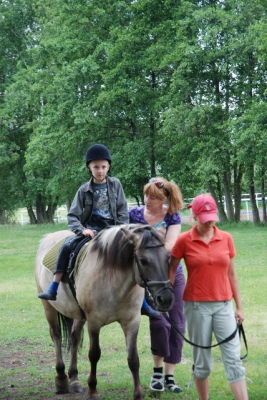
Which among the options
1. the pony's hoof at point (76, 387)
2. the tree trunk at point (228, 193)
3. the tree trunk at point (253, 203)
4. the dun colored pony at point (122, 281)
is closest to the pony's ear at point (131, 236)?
the dun colored pony at point (122, 281)

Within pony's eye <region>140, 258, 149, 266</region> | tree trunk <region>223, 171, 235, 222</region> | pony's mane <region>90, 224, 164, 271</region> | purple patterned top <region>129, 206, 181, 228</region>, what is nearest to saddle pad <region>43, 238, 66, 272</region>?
pony's mane <region>90, 224, 164, 271</region>

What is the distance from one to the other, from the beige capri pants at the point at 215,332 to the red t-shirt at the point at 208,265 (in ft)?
0.25

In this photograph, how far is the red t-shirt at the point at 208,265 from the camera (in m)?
5.24

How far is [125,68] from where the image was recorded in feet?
112

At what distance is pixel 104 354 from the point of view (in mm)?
9227

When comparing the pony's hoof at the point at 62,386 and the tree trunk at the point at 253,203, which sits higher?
the tree trunk at the point at 253,203

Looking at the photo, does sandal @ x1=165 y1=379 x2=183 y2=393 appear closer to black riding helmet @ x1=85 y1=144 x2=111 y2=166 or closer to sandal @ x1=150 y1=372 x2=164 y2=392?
sandal @ x1=150 y1=372 x2=164 y2=392

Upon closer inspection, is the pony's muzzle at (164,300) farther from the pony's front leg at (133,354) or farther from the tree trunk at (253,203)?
the tree trunk at (253,203)

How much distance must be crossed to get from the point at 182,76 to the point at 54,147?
29.9 feet

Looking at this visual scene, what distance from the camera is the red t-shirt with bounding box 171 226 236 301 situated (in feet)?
17.2

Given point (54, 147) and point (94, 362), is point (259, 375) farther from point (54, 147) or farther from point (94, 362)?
point (54, 147)

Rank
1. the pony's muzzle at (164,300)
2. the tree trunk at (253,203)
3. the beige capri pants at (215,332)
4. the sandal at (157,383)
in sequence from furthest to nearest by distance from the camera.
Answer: the tree trunk at (253,203) → the sandal at (157,383) → the pony's muzzle at (164,300) → the beige capri pants at (215,332)

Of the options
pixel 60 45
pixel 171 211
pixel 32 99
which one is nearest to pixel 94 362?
pixel 171 211

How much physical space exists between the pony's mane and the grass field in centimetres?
156
